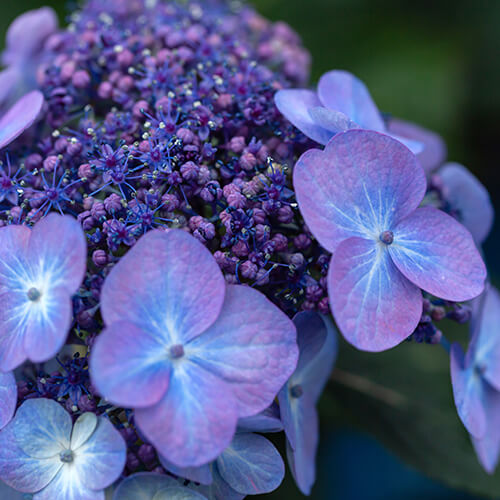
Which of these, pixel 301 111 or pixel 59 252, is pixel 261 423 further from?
pixel 301 111

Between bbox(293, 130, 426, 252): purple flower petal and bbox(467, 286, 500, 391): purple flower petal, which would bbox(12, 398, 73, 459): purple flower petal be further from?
bbox(467, 286, 500, 391): purple flower petal

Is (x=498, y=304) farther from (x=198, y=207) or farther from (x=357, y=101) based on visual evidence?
(x=198, y=207)

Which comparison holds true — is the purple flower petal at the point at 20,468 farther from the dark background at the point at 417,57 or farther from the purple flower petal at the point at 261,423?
the dark background at the point at 417,57

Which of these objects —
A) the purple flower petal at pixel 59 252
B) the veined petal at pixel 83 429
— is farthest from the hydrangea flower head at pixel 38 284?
the veined petal at pixel 83 429

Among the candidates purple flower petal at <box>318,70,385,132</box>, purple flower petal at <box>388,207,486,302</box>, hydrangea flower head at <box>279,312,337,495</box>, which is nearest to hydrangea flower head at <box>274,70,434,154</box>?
purple flower petal at <box>318,70,385,132</box>

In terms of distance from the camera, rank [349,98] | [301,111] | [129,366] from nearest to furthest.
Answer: [129,366]
[301,111]
[349,98]

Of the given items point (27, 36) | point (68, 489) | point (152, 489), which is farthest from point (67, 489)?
point (27, 36)
